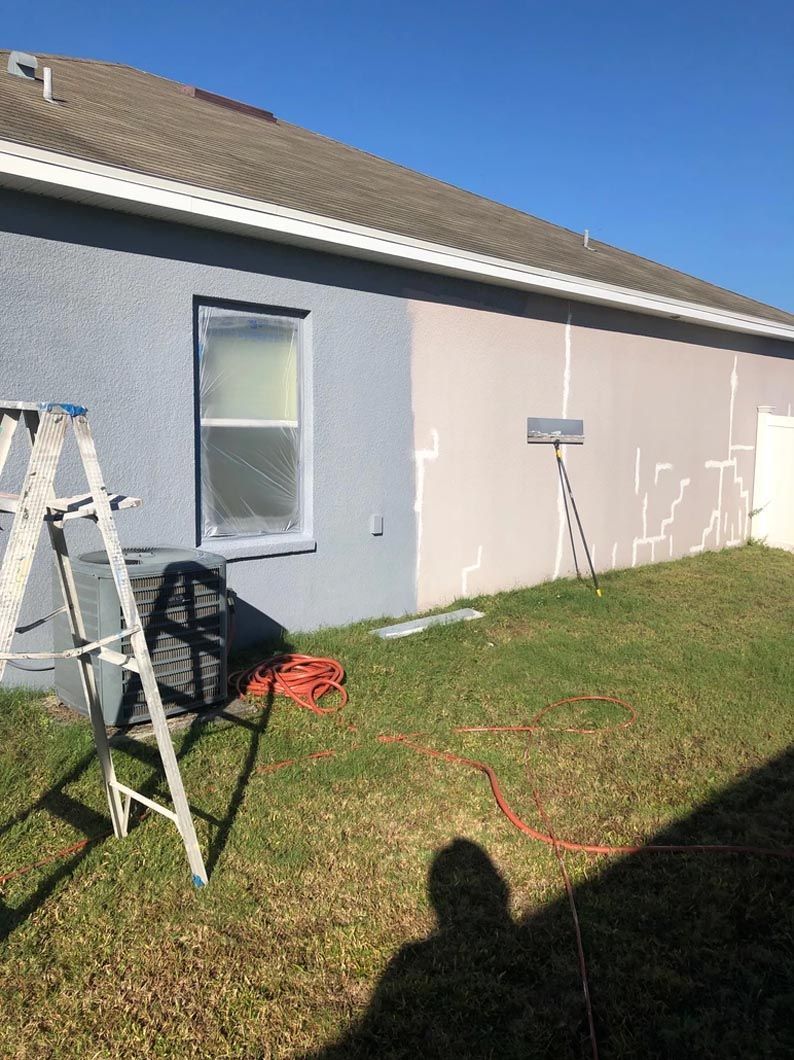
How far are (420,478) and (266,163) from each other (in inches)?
123

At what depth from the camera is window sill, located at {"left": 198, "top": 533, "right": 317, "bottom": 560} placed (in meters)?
5.80

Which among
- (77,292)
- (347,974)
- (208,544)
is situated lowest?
(347,974)

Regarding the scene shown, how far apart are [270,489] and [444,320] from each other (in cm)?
237

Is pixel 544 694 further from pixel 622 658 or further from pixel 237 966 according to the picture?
pixel 237 966

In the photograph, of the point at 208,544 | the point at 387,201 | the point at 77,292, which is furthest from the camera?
the point at 387,201

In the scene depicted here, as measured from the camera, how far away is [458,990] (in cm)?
253

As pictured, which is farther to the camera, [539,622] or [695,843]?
[539,622]

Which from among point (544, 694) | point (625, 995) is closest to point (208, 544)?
point (544, 694)

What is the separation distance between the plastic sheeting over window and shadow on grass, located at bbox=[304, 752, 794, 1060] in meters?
3.38

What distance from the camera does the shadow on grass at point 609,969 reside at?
2.34 meters

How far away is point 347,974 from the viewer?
8.56ft

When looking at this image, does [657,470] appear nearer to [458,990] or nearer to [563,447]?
[563,447]

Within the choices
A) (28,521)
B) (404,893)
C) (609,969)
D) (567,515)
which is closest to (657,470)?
(567,515)

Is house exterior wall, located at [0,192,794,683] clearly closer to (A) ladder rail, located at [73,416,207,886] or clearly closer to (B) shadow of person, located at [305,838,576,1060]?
(A) ladder rail, located at [73,416,207,886]
